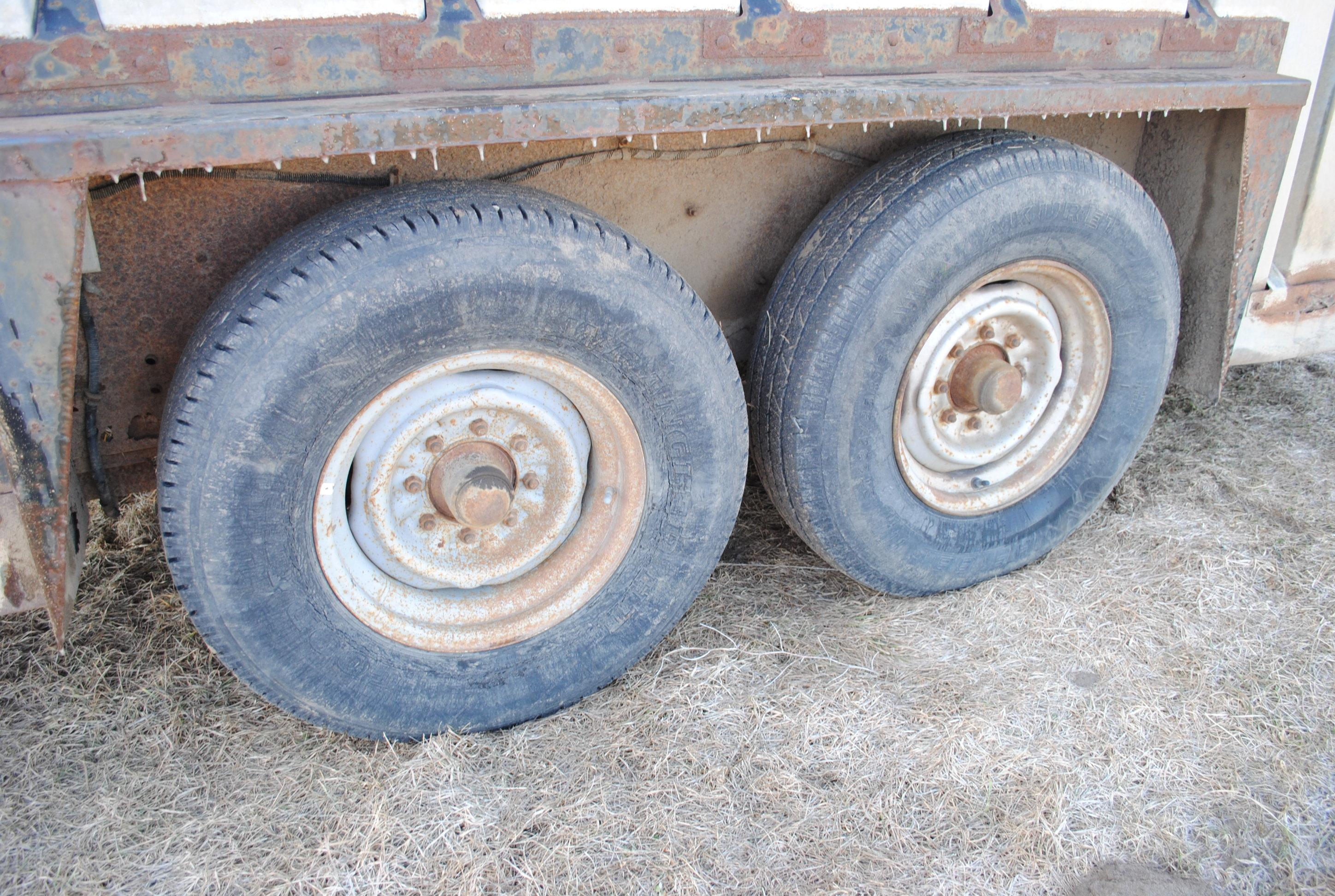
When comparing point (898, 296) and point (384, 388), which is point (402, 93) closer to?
point (384, 388)

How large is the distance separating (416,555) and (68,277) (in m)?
0.83

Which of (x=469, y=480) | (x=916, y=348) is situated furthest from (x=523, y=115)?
(x=916, y=348)

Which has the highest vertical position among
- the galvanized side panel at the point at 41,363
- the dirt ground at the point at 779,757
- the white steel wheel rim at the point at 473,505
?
the galvanized side panel at the point at 41,363

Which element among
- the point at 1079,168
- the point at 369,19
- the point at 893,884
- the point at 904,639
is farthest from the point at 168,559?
the point at 1079,168

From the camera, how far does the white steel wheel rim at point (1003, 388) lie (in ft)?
7.60

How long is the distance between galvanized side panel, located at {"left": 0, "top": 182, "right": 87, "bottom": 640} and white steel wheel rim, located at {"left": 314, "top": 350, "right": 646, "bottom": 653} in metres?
0.43

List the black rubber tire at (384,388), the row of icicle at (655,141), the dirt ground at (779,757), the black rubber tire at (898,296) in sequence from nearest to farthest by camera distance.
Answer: the row of icicle at (655,141) → the black rubber tire at (384,388) → the dirt ground at (779,757) → the black rubber tire at (898,296)

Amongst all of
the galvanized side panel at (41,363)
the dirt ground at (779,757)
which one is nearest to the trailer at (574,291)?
the galvanized side panel at (41,363)

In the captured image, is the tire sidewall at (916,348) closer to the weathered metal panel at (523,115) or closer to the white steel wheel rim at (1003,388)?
the white steel wheel rim at (1003,388)

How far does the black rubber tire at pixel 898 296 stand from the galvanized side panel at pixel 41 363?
1.39m

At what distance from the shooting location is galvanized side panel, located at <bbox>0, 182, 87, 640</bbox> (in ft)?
4.61

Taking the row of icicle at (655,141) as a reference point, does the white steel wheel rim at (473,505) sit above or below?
below

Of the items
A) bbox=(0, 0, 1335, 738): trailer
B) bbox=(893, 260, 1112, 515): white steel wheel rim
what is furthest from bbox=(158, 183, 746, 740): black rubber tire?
bbox=(893, 260, 1112, 515): white steel wheel rim

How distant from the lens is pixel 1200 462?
3.14 metres
